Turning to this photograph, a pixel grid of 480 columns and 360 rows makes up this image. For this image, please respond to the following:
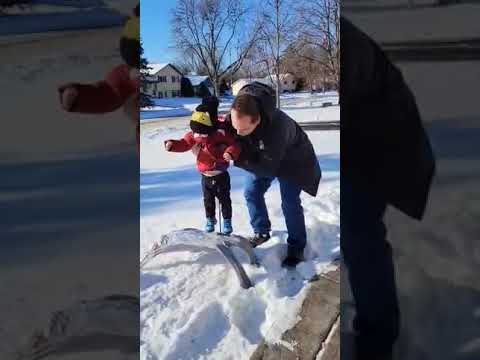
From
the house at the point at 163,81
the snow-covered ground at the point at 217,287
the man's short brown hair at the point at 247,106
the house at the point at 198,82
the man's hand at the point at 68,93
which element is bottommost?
the snow-covered ground at the point at 217,287

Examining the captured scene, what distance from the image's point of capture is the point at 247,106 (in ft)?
7.05

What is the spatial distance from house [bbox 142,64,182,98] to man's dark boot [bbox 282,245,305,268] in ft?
17.4

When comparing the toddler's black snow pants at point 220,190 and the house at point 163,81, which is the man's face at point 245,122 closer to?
the toddler's black snow pants at point 220,190

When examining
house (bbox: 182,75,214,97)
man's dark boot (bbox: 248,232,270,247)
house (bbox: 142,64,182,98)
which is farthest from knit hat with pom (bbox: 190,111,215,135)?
house (bbox: 142,64,182,98)

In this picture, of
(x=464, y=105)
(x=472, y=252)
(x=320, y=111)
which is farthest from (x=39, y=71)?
(x=320, y=111)

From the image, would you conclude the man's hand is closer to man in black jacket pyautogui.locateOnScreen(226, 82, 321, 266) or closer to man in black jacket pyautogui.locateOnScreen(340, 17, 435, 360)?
man in black jacket pyautogui.locateOnScreen(340, 17, 435, 360)

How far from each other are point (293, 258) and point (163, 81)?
6643 millimetres

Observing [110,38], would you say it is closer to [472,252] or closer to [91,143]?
[91,143]

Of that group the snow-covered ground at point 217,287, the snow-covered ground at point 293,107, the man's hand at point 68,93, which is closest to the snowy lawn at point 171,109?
the snow-covered ground at point 293,107

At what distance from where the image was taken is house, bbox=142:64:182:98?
755cm

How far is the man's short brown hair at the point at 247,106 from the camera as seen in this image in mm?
2141

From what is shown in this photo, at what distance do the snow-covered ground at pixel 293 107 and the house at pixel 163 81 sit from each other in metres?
0.20

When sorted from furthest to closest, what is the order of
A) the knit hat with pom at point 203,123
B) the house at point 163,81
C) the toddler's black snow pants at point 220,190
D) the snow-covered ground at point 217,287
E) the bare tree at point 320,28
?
the house at point 163,81
the bare tree at point 320,28
the toddler's black snow pants at point 220,190
the knit hat with pom at point 203,123
the snow-covered ground at point 217,287

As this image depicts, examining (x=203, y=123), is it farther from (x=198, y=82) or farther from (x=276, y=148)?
(x=198, y=82)
